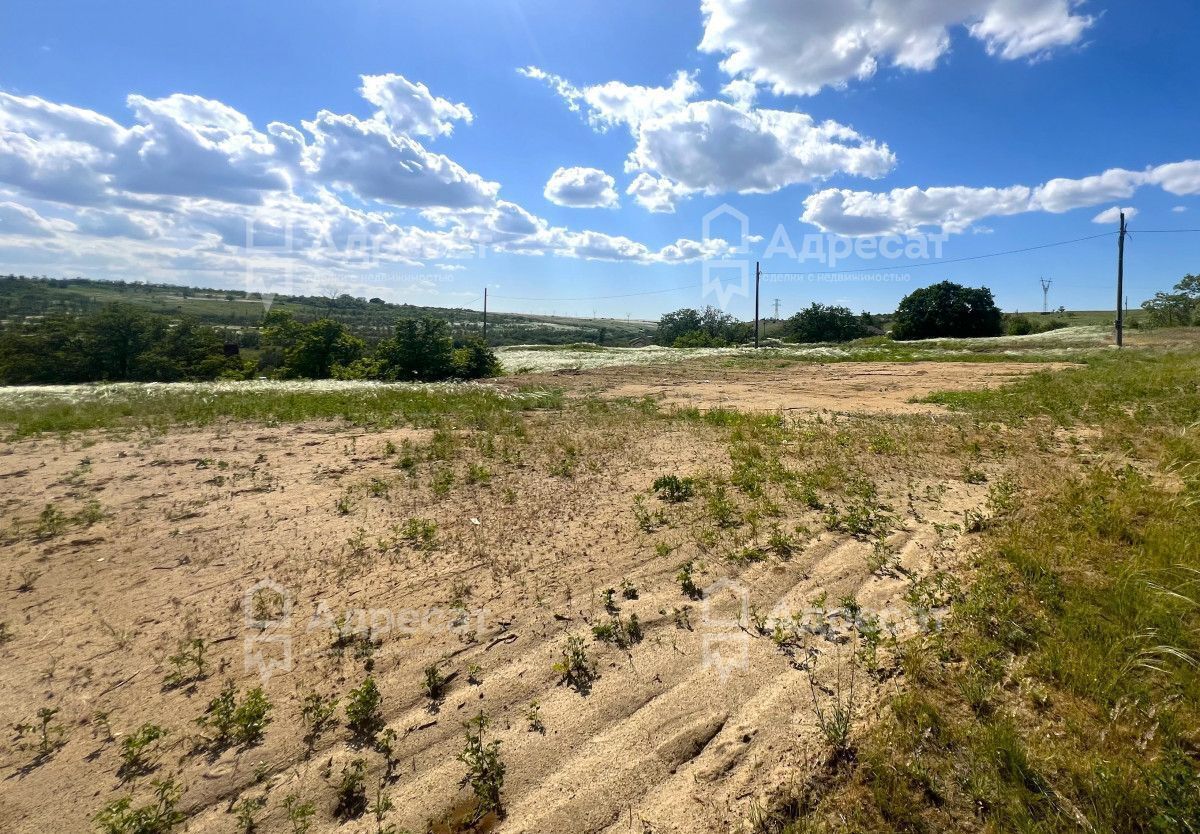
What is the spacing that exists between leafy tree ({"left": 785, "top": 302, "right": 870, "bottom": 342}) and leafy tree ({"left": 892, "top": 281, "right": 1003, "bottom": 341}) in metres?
6.83

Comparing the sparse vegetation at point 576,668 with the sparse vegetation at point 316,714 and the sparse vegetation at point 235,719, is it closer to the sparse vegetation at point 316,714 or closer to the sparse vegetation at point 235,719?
the sparse vegetation at point 316,714

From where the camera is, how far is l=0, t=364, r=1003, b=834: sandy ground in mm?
2729

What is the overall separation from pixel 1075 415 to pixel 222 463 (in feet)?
48.3

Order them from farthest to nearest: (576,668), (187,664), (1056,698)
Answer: (187,664) < (576,668) < (1056,698)

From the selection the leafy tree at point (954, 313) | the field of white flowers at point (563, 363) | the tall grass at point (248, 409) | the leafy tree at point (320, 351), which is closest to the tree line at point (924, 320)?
the leafy tree at point (954, 313)

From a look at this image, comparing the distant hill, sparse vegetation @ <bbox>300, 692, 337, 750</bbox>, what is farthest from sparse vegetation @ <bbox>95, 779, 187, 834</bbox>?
the distant hill

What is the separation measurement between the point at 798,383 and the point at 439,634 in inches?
693

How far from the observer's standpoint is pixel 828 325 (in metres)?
62.7

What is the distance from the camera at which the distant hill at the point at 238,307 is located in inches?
3255

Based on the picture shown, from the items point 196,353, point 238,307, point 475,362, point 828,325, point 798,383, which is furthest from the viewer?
point 238,307

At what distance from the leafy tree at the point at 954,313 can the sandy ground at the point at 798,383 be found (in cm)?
3830

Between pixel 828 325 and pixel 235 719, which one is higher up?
pixel 828 325

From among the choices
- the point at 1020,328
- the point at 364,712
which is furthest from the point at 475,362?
the point at 1020,328

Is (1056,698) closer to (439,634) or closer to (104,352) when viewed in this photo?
(439,634)
